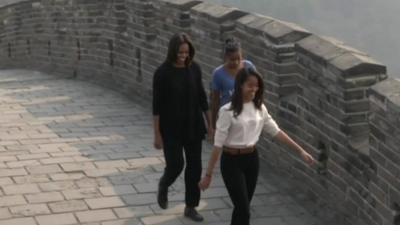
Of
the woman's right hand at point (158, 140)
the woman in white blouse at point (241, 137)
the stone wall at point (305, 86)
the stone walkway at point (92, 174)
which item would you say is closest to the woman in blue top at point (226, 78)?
the woman's right hand at point (158, 140)

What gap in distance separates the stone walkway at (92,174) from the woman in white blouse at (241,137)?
0.88m

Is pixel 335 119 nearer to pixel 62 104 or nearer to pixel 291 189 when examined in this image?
pixel 291 189

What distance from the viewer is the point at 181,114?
263 inches

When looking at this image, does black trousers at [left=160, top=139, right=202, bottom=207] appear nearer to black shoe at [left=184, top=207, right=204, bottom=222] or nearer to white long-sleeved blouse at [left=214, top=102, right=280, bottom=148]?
black shoe at [left=184, top=207, right=204, bottom=222]

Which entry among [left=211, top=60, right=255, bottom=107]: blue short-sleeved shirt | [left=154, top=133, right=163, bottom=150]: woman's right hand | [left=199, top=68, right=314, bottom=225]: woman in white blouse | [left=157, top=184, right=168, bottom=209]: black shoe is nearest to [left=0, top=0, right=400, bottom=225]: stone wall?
[left=199, top=68, right=314, bottom=225]: woman in white blouse

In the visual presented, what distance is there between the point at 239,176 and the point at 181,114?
963mm

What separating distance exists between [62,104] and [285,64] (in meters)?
4.41

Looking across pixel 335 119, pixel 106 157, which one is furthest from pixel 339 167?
pixel 106 157

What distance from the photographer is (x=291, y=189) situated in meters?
7.61

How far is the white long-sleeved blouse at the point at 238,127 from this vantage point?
5832 millimetres

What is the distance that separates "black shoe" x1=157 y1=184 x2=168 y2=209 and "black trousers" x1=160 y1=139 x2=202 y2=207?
16cm

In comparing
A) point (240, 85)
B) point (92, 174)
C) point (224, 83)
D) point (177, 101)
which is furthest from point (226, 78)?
point (92, 174)

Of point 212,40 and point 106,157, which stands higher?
point 212,40

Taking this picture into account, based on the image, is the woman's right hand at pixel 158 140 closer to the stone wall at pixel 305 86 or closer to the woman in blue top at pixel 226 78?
the woman in blue top at pixel 226 78
